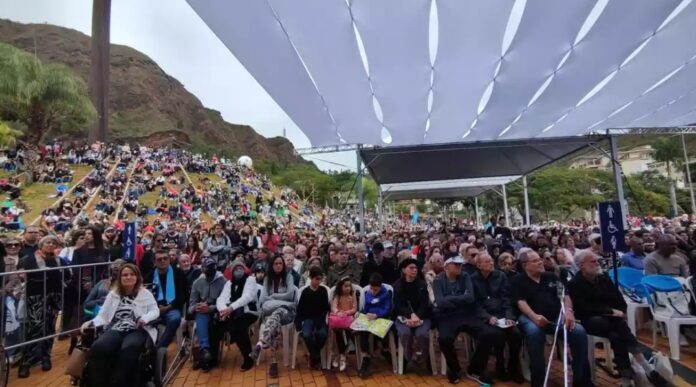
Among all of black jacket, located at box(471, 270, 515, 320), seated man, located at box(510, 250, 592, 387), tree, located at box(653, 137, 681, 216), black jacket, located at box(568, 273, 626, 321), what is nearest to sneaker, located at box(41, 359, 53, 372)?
black jacket, located at box(471, 270, 515, 320)

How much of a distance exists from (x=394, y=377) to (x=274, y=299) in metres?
1.59

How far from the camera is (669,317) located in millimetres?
3818

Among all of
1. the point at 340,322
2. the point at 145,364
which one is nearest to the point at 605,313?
the point at 340,322

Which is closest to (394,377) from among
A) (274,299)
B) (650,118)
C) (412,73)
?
(274,299)

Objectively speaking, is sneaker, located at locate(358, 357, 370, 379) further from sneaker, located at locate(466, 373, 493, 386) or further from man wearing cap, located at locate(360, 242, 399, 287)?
man wearing cap, located at locate(360, 242, 399, 287)

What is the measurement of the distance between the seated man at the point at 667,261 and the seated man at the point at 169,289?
5577 millimetres

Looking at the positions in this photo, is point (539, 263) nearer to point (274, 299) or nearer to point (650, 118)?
point (274, 299)

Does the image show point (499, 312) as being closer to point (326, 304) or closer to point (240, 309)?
point (326, 304)

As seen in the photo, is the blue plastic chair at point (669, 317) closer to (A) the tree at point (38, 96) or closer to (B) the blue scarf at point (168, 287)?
(B) the blue scarf at point (168, 287)

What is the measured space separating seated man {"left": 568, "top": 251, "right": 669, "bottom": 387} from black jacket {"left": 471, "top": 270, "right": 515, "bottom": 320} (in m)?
0.61

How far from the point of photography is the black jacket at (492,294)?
3742 mm

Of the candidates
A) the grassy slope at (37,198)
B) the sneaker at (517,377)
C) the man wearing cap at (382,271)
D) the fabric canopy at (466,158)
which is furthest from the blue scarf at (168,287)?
the grassy slope at (37,198)

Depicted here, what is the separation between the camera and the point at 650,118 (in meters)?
8.36

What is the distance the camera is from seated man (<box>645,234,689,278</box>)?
4363 mm
